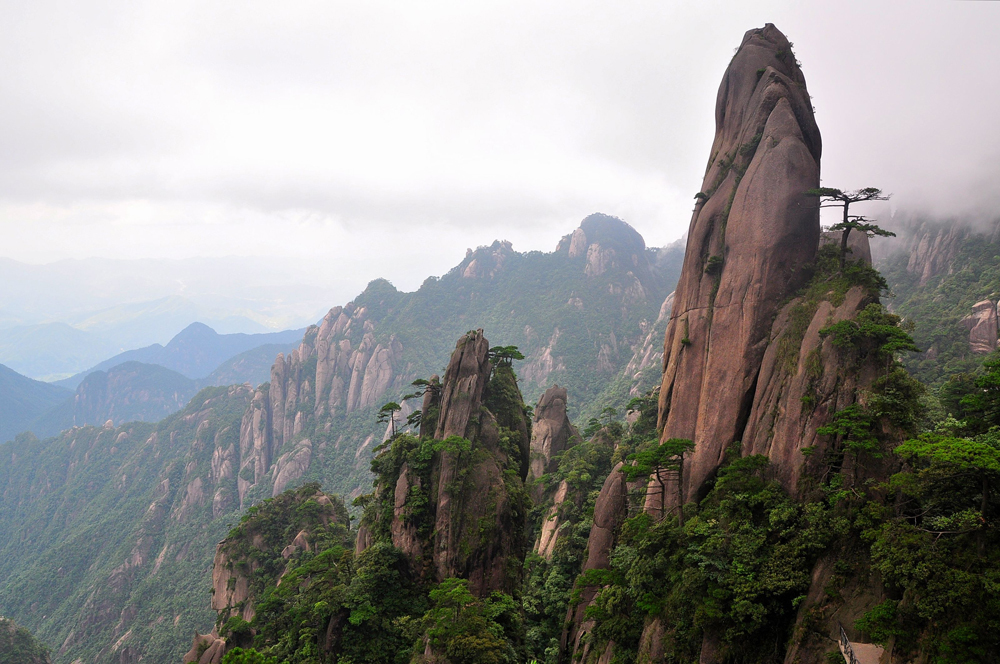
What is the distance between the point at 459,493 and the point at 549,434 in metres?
26.3

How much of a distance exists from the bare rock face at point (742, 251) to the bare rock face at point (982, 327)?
155 ft

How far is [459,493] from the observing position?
107 ft

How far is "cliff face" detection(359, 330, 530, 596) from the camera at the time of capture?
31.9m

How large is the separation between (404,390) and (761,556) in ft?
392

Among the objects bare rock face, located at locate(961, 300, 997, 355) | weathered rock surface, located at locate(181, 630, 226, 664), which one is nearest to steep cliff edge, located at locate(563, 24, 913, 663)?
weathered rock surface, located at locate(181, 630, 226, 664)

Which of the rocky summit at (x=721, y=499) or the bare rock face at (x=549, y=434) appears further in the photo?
the bare rock face at (x=549, y=434)

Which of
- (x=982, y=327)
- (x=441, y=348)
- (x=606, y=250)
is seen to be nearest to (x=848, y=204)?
(x=982, y=327)

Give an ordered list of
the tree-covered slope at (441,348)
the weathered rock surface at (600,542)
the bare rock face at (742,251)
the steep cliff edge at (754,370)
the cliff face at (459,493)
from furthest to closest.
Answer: the tree-covered slope at (441,348) → the cliff face at (459,493) → the weathered rock surface at (600,542) → the bare rock face at (742,251) → the steep cliff edge at (754,370)

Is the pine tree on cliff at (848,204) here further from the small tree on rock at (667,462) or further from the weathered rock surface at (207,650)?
the weathered rock surface at (207,650)

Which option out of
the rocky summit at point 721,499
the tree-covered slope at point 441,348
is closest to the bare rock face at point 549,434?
the rocky summit at point 721,499

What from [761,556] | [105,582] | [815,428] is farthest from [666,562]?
[105,582]

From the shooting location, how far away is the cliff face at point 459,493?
31.9 meters

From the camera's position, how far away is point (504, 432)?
127 feet

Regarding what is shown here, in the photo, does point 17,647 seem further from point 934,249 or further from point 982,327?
point 934,249
